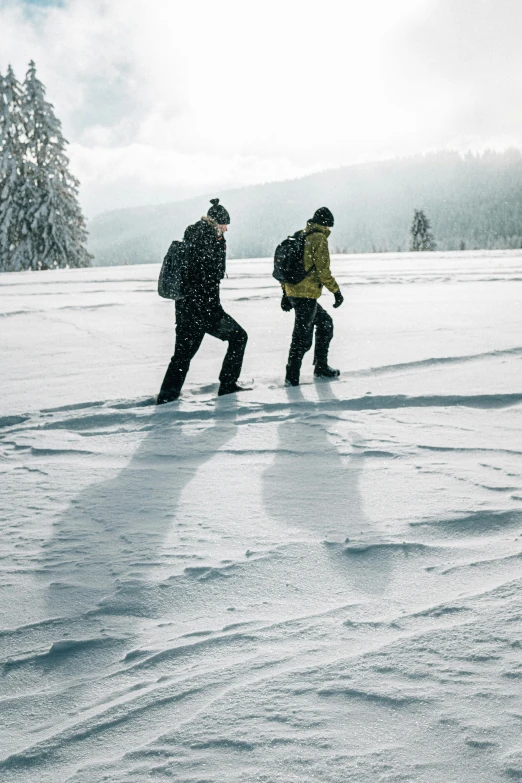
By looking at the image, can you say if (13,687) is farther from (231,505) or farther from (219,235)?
(219,235)

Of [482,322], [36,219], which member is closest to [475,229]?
[36,219]

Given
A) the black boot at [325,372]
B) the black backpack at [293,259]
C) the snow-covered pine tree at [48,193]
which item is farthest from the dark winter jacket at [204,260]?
the snow-covered pine tree at [48,193]

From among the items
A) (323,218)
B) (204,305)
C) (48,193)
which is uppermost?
(48,193)

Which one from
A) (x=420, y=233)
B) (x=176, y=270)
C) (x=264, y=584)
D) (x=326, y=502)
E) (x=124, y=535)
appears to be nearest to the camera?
(x=264, y=584)

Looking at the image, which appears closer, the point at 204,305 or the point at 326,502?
the point at 326,502

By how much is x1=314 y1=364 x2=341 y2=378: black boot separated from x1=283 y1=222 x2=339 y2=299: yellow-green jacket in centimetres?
77

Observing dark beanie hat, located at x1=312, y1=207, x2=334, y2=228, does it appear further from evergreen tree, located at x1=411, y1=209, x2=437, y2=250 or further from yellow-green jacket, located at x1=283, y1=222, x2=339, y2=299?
evergreen tree, located at x1=411, y1=209, x2=437, y2=250

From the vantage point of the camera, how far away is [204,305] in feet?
17.0

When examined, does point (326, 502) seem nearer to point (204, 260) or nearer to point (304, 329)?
point (204, 260)

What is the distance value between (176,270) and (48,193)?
27.4 m

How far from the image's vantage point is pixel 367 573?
2531 millimetres

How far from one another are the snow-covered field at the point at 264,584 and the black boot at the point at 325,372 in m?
0.39

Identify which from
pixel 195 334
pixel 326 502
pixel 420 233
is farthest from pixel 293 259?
pixel 420 233

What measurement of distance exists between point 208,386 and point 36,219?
2605 cm
